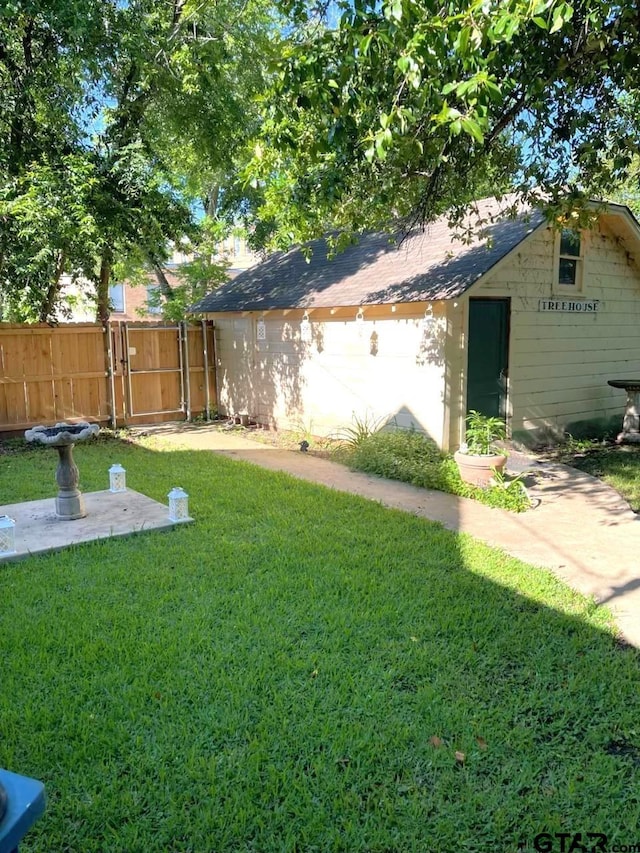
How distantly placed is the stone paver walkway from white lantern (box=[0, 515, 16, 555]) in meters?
3.63

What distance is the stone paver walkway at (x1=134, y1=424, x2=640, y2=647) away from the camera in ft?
15.6

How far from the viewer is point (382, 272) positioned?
10.1 meters

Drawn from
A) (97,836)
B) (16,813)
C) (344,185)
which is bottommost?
(97,836)

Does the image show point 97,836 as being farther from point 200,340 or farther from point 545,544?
point 200,340

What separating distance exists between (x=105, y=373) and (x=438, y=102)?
8.49m

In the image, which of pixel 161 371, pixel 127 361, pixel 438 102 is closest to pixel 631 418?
pixel 438 102

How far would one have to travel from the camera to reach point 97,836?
2355mm

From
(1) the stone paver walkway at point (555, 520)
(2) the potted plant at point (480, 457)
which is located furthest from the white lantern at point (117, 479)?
(2) the potted plant at point (480, 457)

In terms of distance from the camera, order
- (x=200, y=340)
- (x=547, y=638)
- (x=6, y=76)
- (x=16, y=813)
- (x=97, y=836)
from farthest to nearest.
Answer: (x=200, y=340), (x=6, y=76), (x=547, y=638), (x=97, y=836), (x=16, y=813)

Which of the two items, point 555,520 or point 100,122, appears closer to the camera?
point 555,520

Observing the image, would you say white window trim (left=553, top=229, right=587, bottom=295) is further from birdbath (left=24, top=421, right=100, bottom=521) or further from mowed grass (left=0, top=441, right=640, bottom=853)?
birdbath (left=24, top=421, right=100, bottom=521)

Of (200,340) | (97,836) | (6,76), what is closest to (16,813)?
(97,836)

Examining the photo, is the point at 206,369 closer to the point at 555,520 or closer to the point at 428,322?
the point at 428,322

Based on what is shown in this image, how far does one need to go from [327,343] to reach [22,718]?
813cm
